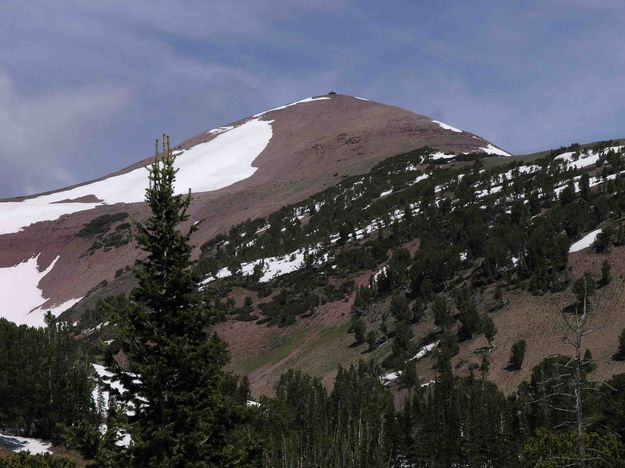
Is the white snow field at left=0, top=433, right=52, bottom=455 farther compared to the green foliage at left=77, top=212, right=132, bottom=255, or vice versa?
the green foliage at left=77, top=212, right=132, bottom=255

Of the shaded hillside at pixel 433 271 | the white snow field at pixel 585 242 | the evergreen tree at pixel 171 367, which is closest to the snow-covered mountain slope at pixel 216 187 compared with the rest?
the shaded hillside at pixel 433 271

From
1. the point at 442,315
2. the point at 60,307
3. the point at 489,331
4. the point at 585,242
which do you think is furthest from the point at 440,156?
the point at 489,331

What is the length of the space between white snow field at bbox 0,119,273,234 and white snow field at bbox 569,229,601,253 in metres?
79.5

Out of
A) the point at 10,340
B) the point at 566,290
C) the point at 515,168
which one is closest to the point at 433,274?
the point at 566,290

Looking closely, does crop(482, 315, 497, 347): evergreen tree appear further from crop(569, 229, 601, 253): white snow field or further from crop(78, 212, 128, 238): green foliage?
crop(78, 212, 128, 238): green foliage

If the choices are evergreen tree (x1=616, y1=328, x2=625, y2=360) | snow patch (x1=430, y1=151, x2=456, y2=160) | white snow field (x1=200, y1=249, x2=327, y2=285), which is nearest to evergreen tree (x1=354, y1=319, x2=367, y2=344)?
white snow field (x1=200, y1=249, x2=327, y2=285)

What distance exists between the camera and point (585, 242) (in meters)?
49.7

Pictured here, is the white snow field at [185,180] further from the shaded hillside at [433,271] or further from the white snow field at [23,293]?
the shaded hillside at [433,271]

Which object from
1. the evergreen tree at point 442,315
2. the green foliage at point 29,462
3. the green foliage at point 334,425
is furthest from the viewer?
the evergreen tree at point 442,315

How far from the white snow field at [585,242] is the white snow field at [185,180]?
261 ft

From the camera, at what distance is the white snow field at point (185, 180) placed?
121438 mm

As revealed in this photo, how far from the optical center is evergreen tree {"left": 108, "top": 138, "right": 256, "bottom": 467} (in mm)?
15039

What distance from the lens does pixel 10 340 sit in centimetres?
3931

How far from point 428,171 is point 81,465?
63702mm
